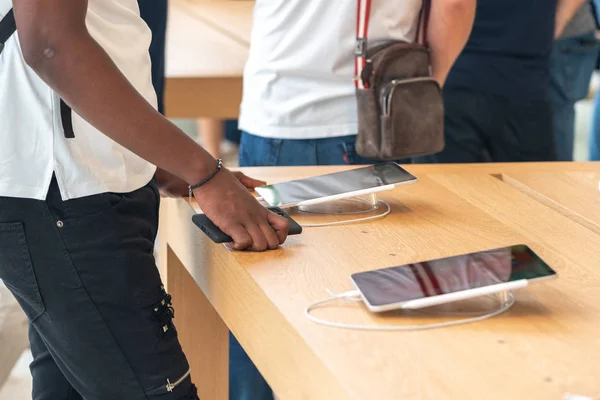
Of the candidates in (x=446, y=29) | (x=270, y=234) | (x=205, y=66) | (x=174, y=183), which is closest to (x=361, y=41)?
(x=446, y=29)

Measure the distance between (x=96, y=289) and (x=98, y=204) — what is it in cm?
11

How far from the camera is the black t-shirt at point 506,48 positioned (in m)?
2.08

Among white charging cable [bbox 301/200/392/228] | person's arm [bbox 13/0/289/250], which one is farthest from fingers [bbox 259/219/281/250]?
white charging cable [bbox 301/200/392/228]

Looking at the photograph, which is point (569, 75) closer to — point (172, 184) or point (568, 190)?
point (568, 190)

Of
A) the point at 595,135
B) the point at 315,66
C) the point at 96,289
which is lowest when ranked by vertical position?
the point at 595,135

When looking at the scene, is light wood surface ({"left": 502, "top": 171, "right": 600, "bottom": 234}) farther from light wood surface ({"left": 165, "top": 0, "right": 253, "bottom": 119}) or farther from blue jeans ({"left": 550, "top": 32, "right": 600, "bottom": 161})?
light wood surface ({"left": 165, "top": 0, "right": 253, "bottom": 119})

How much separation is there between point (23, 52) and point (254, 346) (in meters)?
0.44

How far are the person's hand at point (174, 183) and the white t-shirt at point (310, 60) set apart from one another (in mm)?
231

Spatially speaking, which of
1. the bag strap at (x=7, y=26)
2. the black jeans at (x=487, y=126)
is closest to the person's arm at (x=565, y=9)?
the black jeans at (x=487, y=126)

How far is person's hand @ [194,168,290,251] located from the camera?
45.6 inches

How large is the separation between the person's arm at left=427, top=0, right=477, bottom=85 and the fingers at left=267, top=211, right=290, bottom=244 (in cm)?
65

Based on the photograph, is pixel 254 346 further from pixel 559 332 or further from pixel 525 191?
pixel 525 191

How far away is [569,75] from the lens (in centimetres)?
267

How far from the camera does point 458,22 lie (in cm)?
167
